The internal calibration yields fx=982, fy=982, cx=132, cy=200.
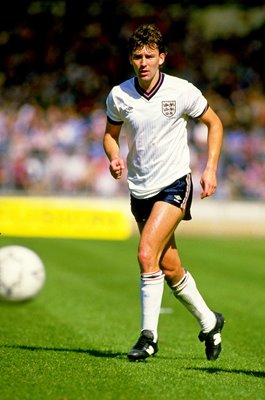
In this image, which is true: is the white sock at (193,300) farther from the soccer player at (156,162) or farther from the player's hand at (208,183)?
the player's hand at (208,183)

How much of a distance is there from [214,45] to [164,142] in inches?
833

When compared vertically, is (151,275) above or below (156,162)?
below

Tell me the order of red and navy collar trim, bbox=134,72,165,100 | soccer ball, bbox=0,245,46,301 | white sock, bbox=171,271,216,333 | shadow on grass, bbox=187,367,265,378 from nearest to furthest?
shadow on grass, bbox=187,367,265,378 → red and navy collar trim, bbox=134,72,165,100 → white sock, bbox=171,271,216,333 → soccer ball, bbox=0,245,46,301

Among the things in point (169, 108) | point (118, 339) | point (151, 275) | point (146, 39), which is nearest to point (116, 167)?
point (169, 108)

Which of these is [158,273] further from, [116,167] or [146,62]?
[146,62]

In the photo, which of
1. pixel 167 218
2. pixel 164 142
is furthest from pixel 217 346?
pixel 164 142

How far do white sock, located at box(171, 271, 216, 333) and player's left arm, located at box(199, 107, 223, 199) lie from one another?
29.9 inches

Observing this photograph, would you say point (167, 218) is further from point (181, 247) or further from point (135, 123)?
point (181, 247)

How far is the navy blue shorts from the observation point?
6957mm

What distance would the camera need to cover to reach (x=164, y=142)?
6.93 meters

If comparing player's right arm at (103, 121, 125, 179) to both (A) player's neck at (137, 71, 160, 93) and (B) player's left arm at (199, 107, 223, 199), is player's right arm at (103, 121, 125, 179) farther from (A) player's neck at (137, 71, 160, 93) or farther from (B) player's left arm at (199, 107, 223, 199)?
(B) player's left arm at (199, 107, 223, 199)

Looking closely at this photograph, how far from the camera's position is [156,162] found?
6938mm

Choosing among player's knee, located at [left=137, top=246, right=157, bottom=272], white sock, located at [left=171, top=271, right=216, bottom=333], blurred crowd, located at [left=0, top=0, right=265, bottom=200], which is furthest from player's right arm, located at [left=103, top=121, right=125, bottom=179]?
blurred crowd, located at [left=0, top=0, right=265, bottom=200]

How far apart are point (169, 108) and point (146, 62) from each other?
36 centimetres
